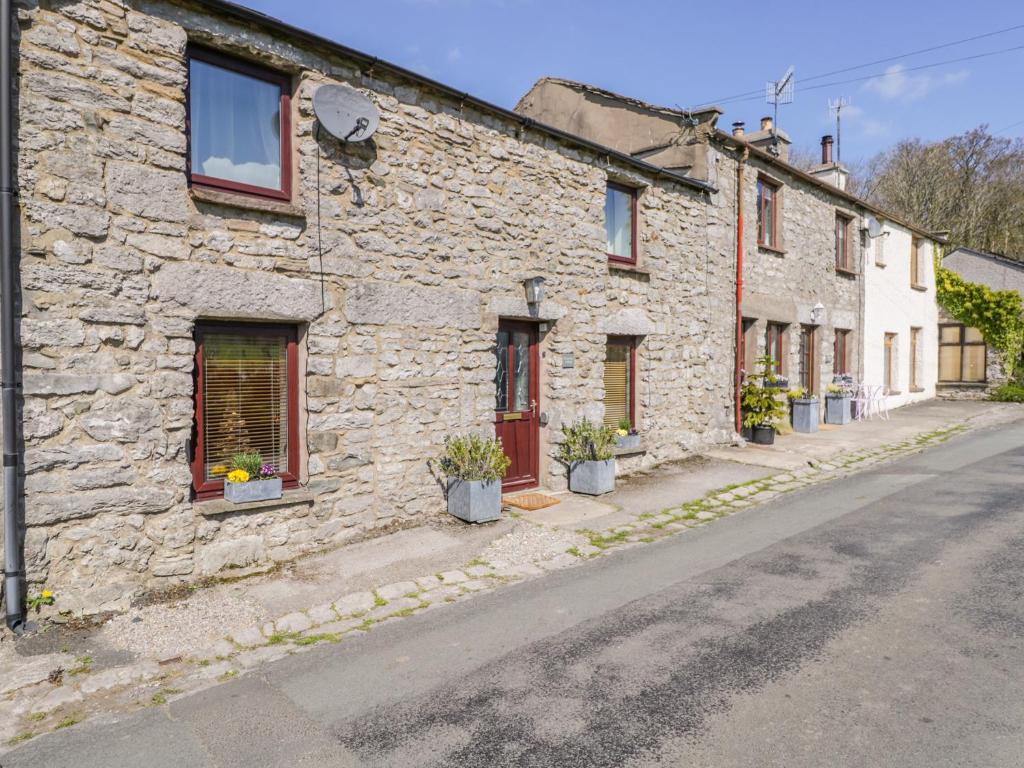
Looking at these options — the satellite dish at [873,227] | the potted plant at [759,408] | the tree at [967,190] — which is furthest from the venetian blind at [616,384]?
the tree at [967,190]

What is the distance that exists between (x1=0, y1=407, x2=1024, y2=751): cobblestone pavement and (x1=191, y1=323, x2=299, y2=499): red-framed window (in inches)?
56.8

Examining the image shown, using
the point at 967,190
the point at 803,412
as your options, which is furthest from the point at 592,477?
the point at 967,190

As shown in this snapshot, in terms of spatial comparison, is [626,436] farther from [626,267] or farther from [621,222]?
[621,222]

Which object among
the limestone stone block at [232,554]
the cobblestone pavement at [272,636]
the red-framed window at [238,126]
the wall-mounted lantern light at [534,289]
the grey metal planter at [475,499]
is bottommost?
the cobblestone pavement at [272,636]

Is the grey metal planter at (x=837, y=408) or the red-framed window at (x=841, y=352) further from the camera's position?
the red-framed window at (x=841, y=352)

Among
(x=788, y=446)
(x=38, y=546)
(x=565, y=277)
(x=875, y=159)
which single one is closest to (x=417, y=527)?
(x=38, y=546)

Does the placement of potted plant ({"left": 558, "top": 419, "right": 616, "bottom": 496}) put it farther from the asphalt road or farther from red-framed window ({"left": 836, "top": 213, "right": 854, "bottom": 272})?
red-framed window ({"left": 836, "top": 213, "right": 854, "bottom": 272})

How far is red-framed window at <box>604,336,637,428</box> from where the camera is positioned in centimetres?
968

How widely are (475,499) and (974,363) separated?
64.4ft

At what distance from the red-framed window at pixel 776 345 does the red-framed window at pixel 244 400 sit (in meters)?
10.1

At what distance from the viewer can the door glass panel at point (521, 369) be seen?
330 inches

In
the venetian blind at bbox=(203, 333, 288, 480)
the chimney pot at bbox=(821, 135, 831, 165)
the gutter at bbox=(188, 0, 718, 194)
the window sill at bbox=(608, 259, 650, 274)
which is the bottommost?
the venetian blind at bbox=(203, 333, 288, 480)

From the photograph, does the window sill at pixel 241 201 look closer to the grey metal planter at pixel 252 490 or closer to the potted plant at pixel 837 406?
the grey metal planter at pixel 252 490

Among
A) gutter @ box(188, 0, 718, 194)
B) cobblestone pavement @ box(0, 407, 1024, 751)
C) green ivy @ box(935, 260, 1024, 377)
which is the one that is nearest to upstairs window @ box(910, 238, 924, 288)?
green ivy @ box(935, 260, 1024, 377)
